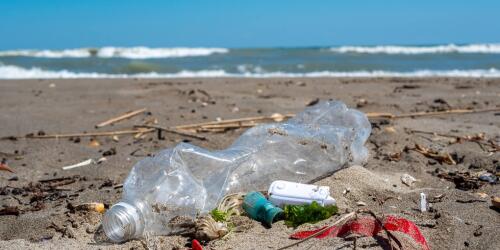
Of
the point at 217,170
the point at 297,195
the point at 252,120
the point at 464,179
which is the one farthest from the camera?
the point at 252,120

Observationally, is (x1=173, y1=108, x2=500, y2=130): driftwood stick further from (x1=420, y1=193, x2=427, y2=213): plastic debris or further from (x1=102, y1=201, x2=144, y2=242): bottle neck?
(x1=102, y1=201, x2=144, y2=242): bottle neck

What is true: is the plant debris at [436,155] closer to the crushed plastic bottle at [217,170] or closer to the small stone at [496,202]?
the crushed plastic bottle at [217,170]

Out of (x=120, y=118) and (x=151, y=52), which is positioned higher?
(x=151, y=52)

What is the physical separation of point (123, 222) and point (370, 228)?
107 centimetres

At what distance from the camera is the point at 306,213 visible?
258 cm

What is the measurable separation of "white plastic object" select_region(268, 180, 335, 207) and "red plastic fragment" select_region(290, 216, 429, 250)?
284mm

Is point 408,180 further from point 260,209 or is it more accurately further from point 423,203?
point 260,209

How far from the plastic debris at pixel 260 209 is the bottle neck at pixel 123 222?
55 cm

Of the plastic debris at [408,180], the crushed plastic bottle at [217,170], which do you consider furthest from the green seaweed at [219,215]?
the plastic debris at [408,180]

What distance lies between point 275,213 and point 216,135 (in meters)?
2.33

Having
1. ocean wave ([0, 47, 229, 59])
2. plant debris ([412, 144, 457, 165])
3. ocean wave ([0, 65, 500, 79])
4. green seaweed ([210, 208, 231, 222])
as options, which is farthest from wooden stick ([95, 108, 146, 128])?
ocean wave ([0, 47, 229, 59])

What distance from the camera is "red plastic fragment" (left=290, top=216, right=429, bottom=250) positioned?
7.61 ft

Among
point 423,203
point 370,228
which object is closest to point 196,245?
point 370,228

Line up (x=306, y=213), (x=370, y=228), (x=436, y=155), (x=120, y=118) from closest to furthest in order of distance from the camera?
1. (x=370, y=228)
2. (x=306, y=213)
3. (x=436, y=155)
4. (x=120, y=118)
